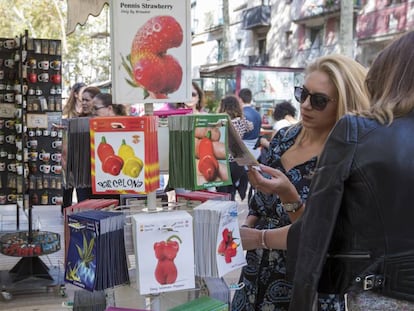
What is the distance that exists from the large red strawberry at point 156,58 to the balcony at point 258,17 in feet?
85.6

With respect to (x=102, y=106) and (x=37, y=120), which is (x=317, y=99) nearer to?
(x=37, y=120)

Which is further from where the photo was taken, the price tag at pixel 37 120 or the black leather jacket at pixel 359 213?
the price tag at pixel 37 120

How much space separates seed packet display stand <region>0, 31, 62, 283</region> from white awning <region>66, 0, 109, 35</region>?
1.19m

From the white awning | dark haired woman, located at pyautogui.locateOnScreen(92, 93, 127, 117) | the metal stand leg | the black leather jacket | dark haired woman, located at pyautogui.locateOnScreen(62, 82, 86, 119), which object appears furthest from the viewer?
dark haired woman, located at pyautogui.locateOnScreen(62, 82, 86, 119)

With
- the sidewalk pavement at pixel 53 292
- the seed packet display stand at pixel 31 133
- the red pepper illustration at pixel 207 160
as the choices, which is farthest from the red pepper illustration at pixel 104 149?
the seed packet display stand at pixel 31 133

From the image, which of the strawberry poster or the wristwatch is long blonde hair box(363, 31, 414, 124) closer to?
the wristwatch

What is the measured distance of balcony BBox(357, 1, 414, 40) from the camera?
61.4 ft

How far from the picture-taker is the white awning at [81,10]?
297 cm

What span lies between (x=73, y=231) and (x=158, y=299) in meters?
0.43

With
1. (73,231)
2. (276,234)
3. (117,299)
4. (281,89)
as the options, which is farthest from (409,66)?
(281,89)

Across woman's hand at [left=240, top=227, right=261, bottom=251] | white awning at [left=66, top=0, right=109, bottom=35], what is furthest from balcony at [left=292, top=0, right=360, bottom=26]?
woman's hand at [left=240, top=227, right=261, bottom=251]

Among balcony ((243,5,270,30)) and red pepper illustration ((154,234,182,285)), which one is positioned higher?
balcony ((243,5,270,30))

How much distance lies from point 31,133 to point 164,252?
2.93 meters

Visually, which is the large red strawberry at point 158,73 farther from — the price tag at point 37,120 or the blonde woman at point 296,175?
the price tag at point 37,120
